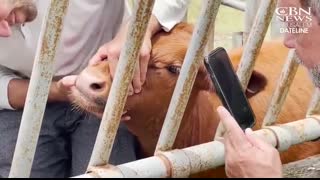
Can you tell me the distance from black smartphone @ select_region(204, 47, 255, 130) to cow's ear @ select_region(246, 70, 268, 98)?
556 millimetres

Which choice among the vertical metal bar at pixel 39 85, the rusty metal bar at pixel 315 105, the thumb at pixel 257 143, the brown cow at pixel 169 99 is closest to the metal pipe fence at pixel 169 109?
the vertical metal bar at pixel 39 85

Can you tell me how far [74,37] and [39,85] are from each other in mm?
769

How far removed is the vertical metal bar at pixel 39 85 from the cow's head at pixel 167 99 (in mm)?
822

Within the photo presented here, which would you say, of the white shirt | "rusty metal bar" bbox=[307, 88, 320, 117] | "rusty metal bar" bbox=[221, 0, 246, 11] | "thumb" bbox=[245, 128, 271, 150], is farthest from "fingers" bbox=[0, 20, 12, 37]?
"rusty metal bar" bbox=[221, 0, 246, 11]

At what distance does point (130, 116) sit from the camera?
2375 millimetres

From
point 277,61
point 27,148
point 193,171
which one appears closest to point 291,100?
point 277,61

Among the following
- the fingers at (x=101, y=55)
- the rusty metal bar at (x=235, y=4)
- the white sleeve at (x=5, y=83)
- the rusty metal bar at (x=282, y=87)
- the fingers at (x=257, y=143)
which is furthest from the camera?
the rusty metal bar at (x=235, y=4)

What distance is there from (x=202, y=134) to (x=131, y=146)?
0.27m

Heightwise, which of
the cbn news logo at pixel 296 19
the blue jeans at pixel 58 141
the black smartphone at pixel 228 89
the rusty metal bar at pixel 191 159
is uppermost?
the cbn news logo at pixel 296 19

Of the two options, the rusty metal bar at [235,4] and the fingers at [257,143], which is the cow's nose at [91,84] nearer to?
the fingers at [257,143]

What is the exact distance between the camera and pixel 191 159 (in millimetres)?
1760

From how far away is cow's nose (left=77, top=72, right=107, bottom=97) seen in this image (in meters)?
2.08

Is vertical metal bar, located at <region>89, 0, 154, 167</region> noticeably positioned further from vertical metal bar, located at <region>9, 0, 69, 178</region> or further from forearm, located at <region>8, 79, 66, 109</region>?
forearm, located at <region>8, 79, 66, 109</region>

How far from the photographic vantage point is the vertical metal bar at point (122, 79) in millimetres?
1557
